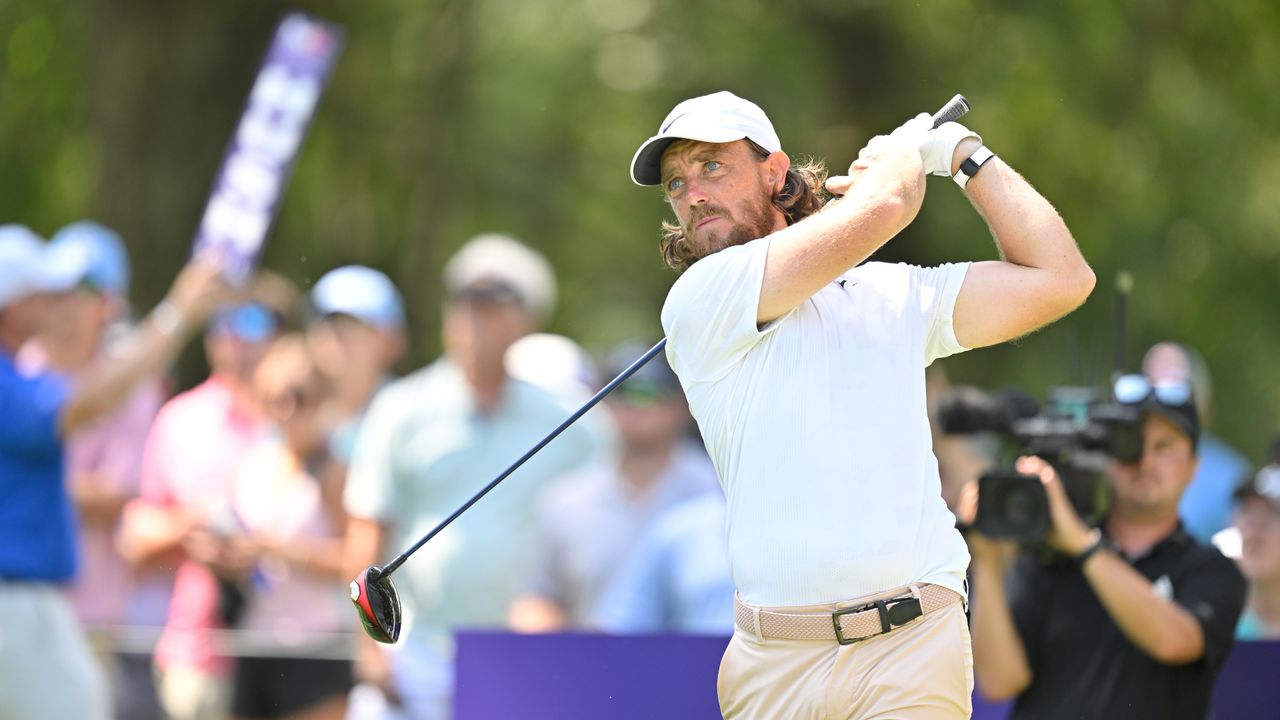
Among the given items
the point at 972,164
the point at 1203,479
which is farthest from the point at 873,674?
the point at 1203,479

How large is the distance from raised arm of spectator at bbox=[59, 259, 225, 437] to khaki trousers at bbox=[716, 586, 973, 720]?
3745 millimetres

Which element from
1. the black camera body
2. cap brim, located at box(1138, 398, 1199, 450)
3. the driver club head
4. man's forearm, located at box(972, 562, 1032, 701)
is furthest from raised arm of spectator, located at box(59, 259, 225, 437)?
cap brim, located at box(1138, 398, 1199, 450)

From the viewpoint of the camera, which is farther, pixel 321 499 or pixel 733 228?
pixel 321 499

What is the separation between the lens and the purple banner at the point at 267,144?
32.5ft

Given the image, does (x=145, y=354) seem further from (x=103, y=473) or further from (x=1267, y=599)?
(x=1267, y=599)

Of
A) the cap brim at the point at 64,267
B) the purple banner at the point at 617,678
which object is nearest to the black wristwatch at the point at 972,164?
the purple banner at the point at 617,678

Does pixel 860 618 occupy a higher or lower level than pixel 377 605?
lower

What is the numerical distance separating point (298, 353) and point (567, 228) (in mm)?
14536

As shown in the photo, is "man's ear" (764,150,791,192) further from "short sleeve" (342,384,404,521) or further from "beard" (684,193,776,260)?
"short sleeve" (342,384,404,521)

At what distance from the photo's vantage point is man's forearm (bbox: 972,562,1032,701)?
5.53 metres

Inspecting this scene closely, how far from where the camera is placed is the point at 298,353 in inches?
353

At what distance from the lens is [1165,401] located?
5805 millimetres

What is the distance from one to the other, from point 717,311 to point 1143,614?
1888mm

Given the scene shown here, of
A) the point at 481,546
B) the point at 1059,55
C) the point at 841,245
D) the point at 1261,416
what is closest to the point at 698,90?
the point at 1059,55
